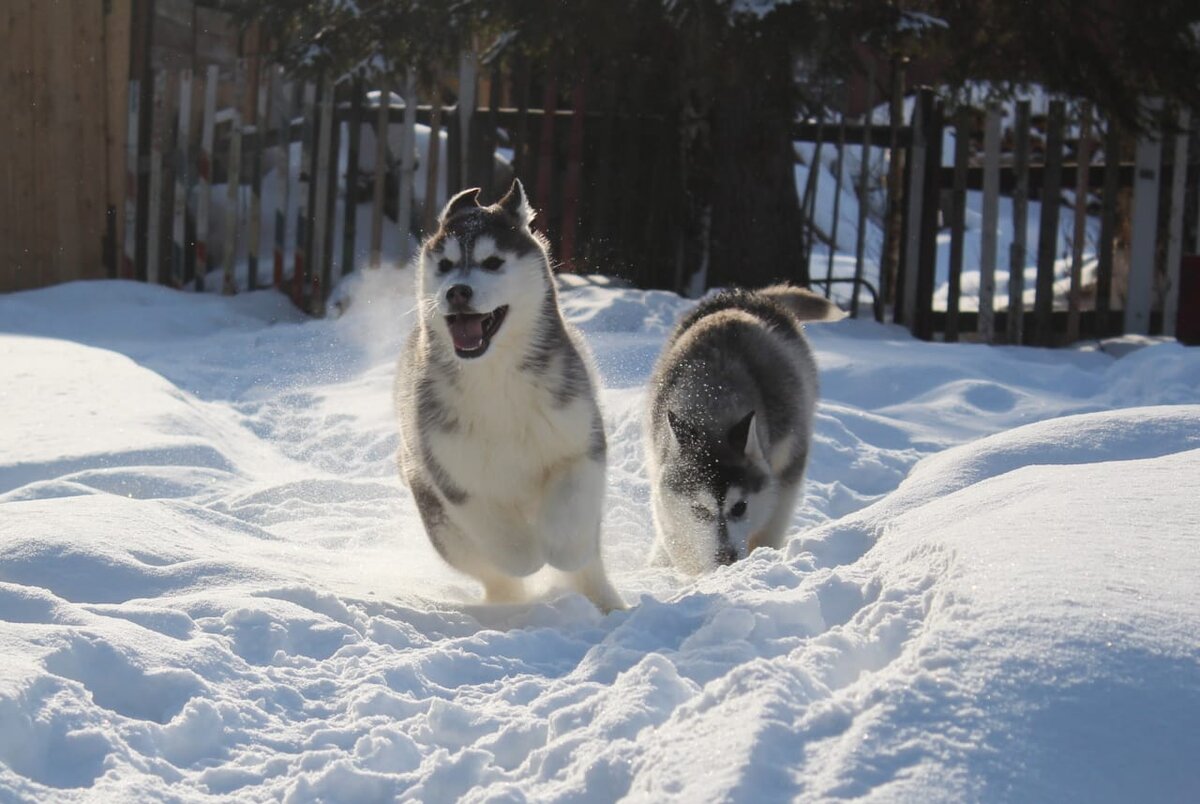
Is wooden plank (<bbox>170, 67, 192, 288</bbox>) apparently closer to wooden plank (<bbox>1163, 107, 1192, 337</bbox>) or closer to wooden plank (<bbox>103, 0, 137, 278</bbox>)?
wooden plank (<bbox>103, 0, 137, 278</bbox>)

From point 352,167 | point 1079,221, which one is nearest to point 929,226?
point 1079,221

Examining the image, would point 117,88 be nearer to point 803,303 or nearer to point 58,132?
point 58,132

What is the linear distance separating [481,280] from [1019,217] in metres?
7.31

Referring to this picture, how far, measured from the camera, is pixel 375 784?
288 centimetres

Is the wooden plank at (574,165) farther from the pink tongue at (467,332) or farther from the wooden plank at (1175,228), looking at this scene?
the pink tongue at (467,332)

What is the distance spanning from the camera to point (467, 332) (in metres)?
4.38

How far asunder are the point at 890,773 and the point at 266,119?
10.9 metres

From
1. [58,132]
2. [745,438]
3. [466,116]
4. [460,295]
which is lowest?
[745,438]

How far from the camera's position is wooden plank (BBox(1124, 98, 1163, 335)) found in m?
10.7

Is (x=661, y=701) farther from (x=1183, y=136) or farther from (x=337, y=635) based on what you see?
(x=1183, y=136)

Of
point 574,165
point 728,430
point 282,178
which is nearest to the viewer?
point 728,430

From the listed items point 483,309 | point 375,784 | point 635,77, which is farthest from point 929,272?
point 375,784

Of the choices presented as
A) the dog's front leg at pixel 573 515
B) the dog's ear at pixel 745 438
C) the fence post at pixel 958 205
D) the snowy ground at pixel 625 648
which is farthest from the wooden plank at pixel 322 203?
the dog's front leg at pixel 573 515

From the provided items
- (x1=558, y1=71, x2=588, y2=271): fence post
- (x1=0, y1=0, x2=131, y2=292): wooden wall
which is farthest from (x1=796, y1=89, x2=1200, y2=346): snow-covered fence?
(x1=0, y1=0, x2=131, y2=292): wooden wall
